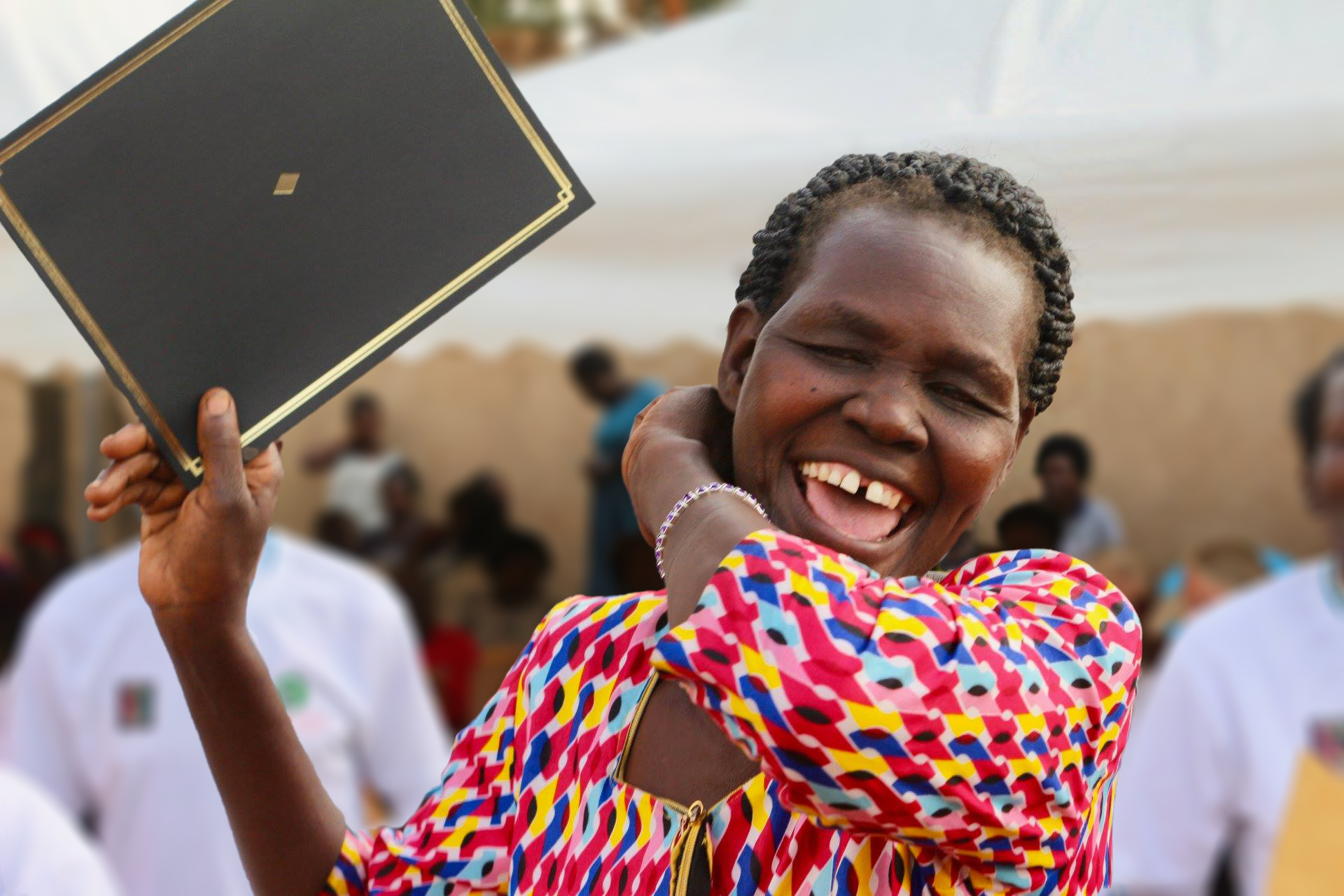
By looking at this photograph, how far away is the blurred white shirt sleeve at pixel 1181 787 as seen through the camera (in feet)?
11.6

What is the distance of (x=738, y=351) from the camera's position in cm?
133

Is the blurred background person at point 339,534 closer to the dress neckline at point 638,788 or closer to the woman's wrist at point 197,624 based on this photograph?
the woman's wrist at point 197,624

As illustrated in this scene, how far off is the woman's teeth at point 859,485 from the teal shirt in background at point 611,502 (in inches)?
140

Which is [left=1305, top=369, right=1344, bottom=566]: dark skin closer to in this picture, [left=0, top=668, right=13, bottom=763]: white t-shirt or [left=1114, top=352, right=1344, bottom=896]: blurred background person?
[left=1114, top=352, right=1344, bottom=896]: blurred background person

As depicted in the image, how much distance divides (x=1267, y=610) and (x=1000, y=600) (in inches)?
103

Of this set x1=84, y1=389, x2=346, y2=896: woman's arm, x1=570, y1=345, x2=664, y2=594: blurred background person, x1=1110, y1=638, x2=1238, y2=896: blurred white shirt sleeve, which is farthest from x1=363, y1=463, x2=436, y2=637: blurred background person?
x1=84, y1=389, x2=346, y2=896: woman's arm

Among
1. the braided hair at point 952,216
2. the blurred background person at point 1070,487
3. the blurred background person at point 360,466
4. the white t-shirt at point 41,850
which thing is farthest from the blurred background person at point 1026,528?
the blurred background person at point 360,466

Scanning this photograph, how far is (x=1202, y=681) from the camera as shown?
3.55m

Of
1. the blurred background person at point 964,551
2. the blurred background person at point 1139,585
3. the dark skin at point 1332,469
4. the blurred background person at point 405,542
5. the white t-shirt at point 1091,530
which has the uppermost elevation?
the blurred background person at point 964,551

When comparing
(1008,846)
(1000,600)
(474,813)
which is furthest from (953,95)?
(474,813)

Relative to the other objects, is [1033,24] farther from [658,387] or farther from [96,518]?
[658,387]

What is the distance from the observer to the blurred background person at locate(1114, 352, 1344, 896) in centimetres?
334

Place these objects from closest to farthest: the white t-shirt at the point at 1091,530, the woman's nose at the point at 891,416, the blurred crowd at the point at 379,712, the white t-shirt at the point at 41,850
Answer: the woman's nose at the point at 891,416, the white t-shirt at the point at 41,850, the white t-shirt at the point at 1091,530, the blurred crowd at the point at 379,712

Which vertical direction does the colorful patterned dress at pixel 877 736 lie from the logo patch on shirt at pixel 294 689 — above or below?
above
